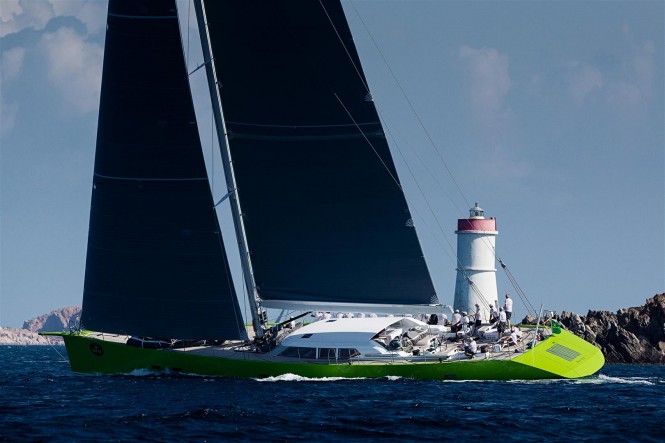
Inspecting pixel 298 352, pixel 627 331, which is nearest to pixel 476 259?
pixel 627 331

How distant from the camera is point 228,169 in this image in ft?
107

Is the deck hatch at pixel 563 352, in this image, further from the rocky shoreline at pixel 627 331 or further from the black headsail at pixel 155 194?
the rocky shoreline at pixel 627 331

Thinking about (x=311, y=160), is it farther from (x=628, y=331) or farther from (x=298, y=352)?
(x=628, y=331)

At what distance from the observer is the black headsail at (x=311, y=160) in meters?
31.7

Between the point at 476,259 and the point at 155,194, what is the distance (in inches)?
998

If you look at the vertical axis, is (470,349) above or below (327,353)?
above

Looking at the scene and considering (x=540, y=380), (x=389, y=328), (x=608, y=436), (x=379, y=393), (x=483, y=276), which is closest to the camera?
(x=608, y=436)

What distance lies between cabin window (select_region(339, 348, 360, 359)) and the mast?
2963mm

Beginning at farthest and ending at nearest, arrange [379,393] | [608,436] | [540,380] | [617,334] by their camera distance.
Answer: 1. [617,334]
2. [540,380]
3. [379,393]
4. [608,436]

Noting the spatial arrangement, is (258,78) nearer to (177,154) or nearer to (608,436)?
(177,154)

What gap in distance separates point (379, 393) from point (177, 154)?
9.96 metres

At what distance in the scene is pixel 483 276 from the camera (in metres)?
53.4

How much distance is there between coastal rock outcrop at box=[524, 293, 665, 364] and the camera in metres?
57.2

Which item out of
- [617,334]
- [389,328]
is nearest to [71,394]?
[389,328]
